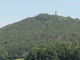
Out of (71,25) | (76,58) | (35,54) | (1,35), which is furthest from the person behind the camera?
(71,25)

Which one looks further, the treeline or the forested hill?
the forested hill

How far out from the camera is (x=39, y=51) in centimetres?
8362

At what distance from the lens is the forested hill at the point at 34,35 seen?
131125 millimetres

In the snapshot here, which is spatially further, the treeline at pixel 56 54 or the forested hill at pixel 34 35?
the forested hill at pixel 34 35

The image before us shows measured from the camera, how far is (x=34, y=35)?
159625mm

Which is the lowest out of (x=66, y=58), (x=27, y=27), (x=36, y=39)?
(x=66, y=58)

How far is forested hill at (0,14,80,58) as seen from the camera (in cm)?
13112

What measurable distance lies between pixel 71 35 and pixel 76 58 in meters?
82.4

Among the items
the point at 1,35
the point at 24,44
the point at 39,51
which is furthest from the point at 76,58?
the point at 1,35

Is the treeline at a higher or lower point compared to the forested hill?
lower

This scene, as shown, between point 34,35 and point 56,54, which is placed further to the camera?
point 34,35

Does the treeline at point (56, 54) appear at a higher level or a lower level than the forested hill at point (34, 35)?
lower

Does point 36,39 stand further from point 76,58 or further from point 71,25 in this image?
point 76,58

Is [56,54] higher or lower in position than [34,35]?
lower
